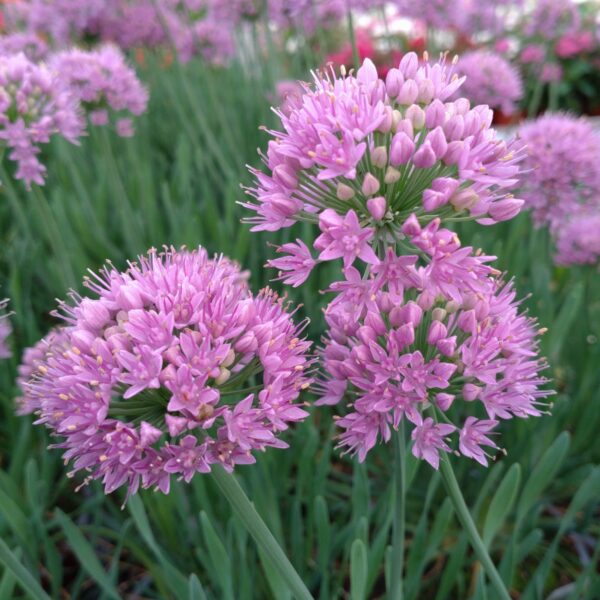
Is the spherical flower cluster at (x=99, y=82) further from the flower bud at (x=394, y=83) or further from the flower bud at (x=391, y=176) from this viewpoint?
the flower bud at (x=391, y=176)

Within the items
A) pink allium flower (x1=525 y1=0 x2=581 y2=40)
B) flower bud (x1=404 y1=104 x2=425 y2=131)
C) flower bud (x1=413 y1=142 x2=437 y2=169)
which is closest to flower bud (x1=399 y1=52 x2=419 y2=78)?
flower bud (x1=404 y1=104 x2=425 y2=131)

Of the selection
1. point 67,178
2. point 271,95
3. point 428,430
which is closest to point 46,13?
point 67,178

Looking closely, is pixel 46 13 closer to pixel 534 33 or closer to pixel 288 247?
pixel 534 33

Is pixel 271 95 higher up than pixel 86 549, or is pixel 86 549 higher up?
pixel 271 95

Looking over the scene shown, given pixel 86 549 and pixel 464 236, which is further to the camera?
pixel 464 236

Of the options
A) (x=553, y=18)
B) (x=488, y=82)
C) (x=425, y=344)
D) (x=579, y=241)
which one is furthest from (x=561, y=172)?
(x=553, y=18)

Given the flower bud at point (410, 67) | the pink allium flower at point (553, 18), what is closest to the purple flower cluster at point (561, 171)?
the flower bud at point (410, 67)

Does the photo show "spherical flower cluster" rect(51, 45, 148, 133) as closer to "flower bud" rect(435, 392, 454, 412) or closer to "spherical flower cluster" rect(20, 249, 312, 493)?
"spherical flower cluster" rect(20, 249, 312, 493)

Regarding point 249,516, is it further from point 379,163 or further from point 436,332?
point 379,163
